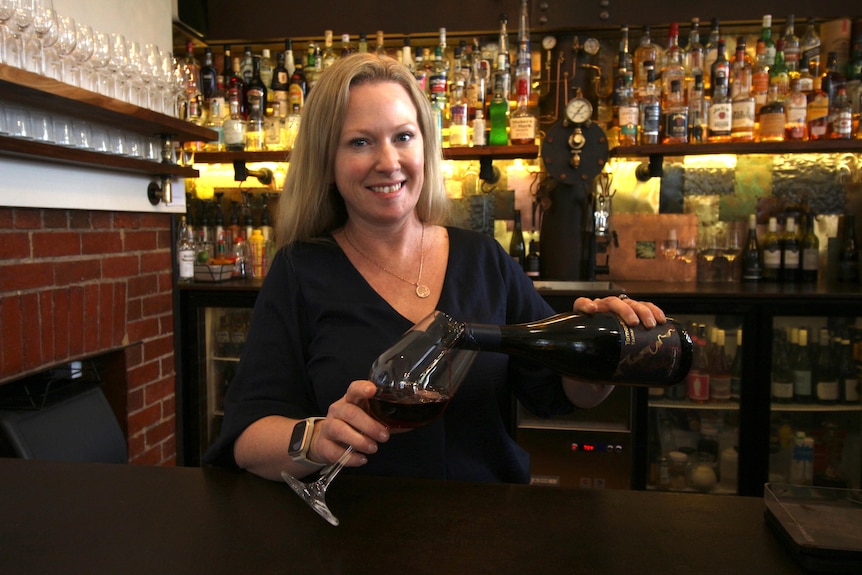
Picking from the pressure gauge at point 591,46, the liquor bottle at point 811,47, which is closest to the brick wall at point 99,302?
the pressure gauge at point 591,46

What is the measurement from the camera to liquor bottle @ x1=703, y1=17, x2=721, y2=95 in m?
2.88

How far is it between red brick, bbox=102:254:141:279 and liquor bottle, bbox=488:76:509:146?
158cm

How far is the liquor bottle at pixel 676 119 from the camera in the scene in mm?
2814

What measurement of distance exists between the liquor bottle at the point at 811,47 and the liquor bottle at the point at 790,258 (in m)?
0.75

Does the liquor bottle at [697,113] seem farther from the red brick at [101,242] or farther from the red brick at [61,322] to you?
the red brick at [61,322]

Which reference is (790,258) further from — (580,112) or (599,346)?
(599,346)

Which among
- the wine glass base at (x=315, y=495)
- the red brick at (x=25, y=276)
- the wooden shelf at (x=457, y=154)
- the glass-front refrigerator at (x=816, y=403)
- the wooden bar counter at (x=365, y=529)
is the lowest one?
the glass-front refrigerator at (x=816, y=403)

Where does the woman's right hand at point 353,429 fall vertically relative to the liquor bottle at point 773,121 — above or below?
below

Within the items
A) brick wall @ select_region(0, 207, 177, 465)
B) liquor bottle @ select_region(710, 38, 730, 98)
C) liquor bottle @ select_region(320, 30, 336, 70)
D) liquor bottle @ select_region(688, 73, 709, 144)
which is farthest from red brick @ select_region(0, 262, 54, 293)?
liquor bottle @ select_region(710, 38, 730, 98)

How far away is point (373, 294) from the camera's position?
1.19 meters

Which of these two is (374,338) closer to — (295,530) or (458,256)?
(458,256)

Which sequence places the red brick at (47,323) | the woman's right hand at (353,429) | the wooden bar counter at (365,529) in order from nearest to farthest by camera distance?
the wooden bar counter at (365,529), the woman's right hand at (353,429), the red brick at (47,323)

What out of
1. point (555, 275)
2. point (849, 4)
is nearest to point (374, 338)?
point (555, 275)

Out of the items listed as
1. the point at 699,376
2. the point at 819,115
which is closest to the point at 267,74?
the point at 699,376
